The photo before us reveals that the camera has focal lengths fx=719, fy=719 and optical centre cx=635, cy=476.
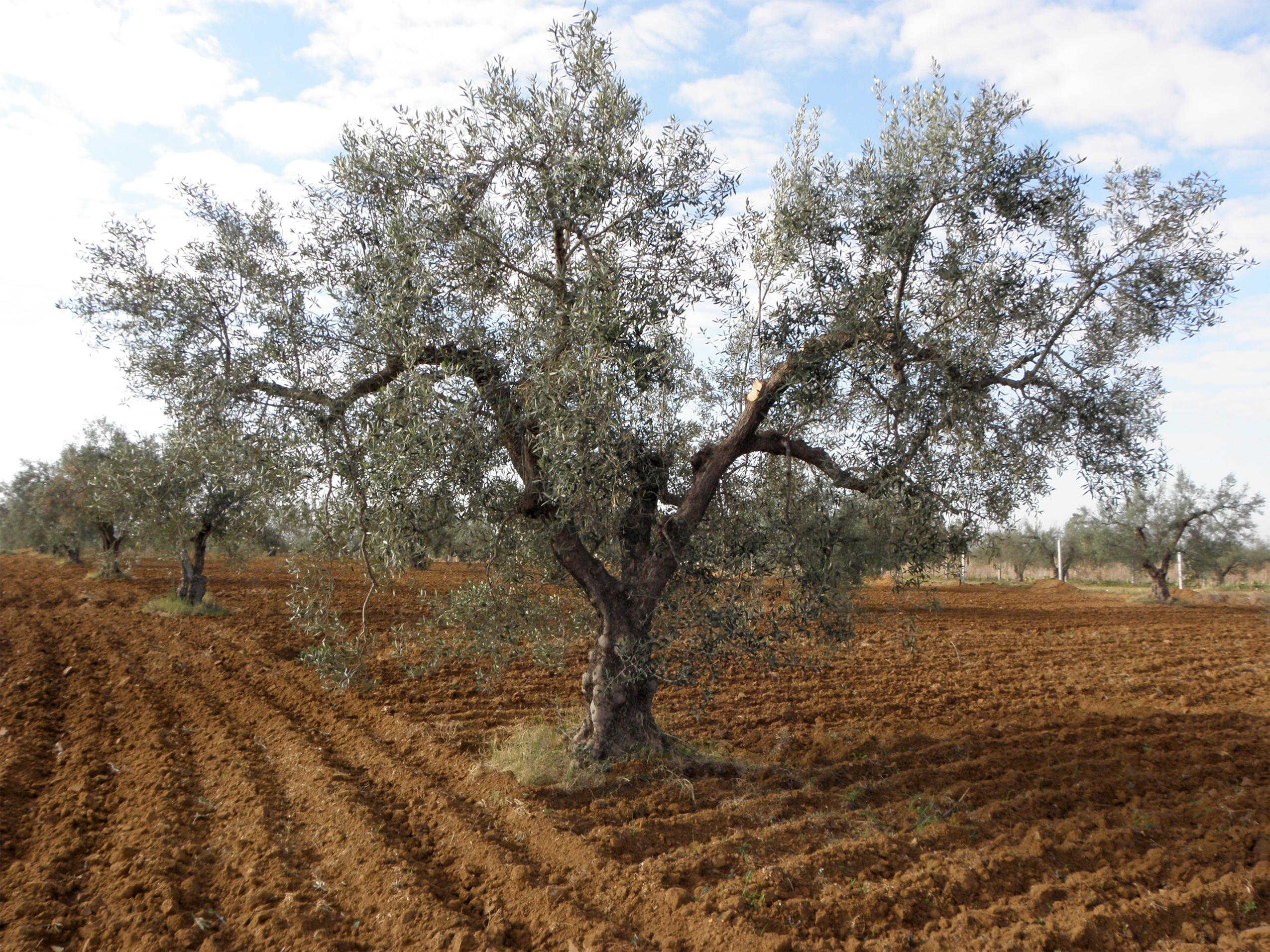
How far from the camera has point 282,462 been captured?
7.13 metres

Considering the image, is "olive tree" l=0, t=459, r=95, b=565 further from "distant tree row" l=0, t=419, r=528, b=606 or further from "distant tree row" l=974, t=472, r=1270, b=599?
"distant tree row" l=974, t=472, r=1270, b=599

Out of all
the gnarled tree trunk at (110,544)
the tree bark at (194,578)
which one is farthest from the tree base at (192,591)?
the gnarled tree trunk at (110,544)

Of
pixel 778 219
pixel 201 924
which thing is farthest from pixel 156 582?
pixel 778 219

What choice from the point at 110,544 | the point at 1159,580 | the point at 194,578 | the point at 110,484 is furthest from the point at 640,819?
the point at 1159,580

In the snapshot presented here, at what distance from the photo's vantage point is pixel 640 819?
7.30m

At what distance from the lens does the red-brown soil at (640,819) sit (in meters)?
5.42

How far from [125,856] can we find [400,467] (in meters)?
4.29

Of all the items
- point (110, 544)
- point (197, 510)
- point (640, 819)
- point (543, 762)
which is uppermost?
point (197, 510)

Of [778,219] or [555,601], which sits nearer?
[778,219]

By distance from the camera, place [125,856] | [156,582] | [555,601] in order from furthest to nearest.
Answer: [156,582] → [555,601] → [125,856]

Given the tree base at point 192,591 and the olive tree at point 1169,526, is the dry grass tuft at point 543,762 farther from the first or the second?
the olive tree at point 1169,526

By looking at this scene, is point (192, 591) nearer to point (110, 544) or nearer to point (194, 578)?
point (194, 578)

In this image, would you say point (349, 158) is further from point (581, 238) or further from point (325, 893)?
point (325, 893)

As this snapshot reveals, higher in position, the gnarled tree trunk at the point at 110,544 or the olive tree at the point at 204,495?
the olive tree at the point at 204,495
